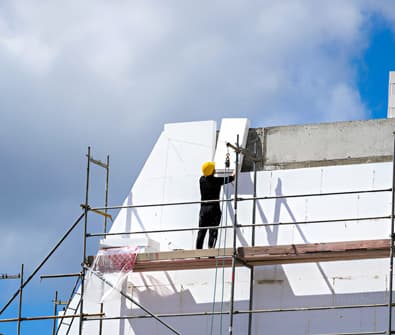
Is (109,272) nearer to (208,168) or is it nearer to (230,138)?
(208,168)

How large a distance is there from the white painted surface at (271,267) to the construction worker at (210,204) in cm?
18

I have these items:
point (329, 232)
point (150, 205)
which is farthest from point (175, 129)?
point (329, 232)

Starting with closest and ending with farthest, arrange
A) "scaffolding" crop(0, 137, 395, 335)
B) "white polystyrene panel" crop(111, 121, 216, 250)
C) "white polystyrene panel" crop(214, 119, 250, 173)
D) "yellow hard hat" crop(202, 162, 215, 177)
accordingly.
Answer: "scaffolding" crop(0, 137, 395, 335), "yellow hard hat" crop(202, 162, 215, 177), "white polystyrene panel" crop(214, 119, 250, 173), "white polystyrene panel" crop(111, 121, 216, 250)

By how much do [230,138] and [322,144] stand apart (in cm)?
141

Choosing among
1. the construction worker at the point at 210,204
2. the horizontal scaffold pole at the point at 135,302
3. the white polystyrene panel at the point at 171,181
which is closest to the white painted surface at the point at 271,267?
the white polystyrene panel at the point at 171,181

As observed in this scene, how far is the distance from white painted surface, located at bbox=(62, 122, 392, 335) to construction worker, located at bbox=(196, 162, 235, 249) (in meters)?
0.18

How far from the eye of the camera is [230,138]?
65.1ft

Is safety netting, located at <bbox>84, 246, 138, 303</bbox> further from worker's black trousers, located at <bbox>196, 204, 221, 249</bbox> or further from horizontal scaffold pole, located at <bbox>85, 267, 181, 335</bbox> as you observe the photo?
worker's black trousers, located at <bbox>196, 204, 221, 249</bbox>

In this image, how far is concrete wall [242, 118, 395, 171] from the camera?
1902 centimetres

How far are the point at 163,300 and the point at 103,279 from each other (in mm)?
922

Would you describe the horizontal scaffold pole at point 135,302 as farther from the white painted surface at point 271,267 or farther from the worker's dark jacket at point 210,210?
the worker's dark jacket at point 210,210

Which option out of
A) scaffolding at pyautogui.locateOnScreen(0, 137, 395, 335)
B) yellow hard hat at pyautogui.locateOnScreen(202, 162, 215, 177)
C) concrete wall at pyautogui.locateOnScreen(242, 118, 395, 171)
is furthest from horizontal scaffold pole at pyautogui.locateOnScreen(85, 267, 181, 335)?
concrete wall at pyautogui.locateOnScreen(242, 118, 395, 171)

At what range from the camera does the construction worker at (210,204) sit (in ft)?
62.7

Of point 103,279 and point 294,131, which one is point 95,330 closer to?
point 103,279
